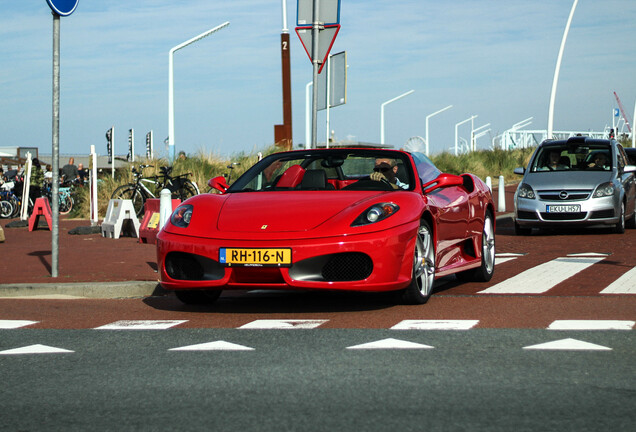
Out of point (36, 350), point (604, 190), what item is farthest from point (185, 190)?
point (36, 350)

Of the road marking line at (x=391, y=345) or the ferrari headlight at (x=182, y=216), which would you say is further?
the ferrari headlight at (x=182, y=216)

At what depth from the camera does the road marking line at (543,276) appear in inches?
382

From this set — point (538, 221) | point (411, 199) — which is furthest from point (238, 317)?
point (538, 221)

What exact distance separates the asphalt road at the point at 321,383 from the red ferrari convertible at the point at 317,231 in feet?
2.56

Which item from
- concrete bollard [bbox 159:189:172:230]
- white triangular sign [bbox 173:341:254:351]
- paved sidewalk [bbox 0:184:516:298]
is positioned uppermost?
concrete bollard [bbox 159:189:172:230]

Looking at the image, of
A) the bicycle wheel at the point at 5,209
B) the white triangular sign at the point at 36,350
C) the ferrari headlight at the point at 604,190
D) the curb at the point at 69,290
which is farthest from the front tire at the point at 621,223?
the bicycle wheel at the point at 5,209

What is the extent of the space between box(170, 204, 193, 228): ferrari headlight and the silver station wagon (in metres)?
9.86

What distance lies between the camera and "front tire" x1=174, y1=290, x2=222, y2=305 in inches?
344

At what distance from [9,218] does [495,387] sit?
904 inches

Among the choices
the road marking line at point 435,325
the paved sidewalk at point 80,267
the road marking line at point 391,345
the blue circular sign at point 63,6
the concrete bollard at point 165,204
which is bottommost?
the road marking line at point 391,345

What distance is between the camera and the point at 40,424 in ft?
14.5

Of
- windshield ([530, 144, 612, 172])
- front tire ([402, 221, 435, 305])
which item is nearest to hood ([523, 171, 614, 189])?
windshield ([530, 144, 612, 172])

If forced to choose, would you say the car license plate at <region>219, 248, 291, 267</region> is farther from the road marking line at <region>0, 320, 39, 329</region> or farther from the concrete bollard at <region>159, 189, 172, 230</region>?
the concrete bollard at <region>159, 189, 172, 230</region>

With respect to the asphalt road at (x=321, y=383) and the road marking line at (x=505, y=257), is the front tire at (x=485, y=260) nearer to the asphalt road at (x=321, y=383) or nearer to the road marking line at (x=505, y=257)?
the road marking line at (x=505, y=257)
